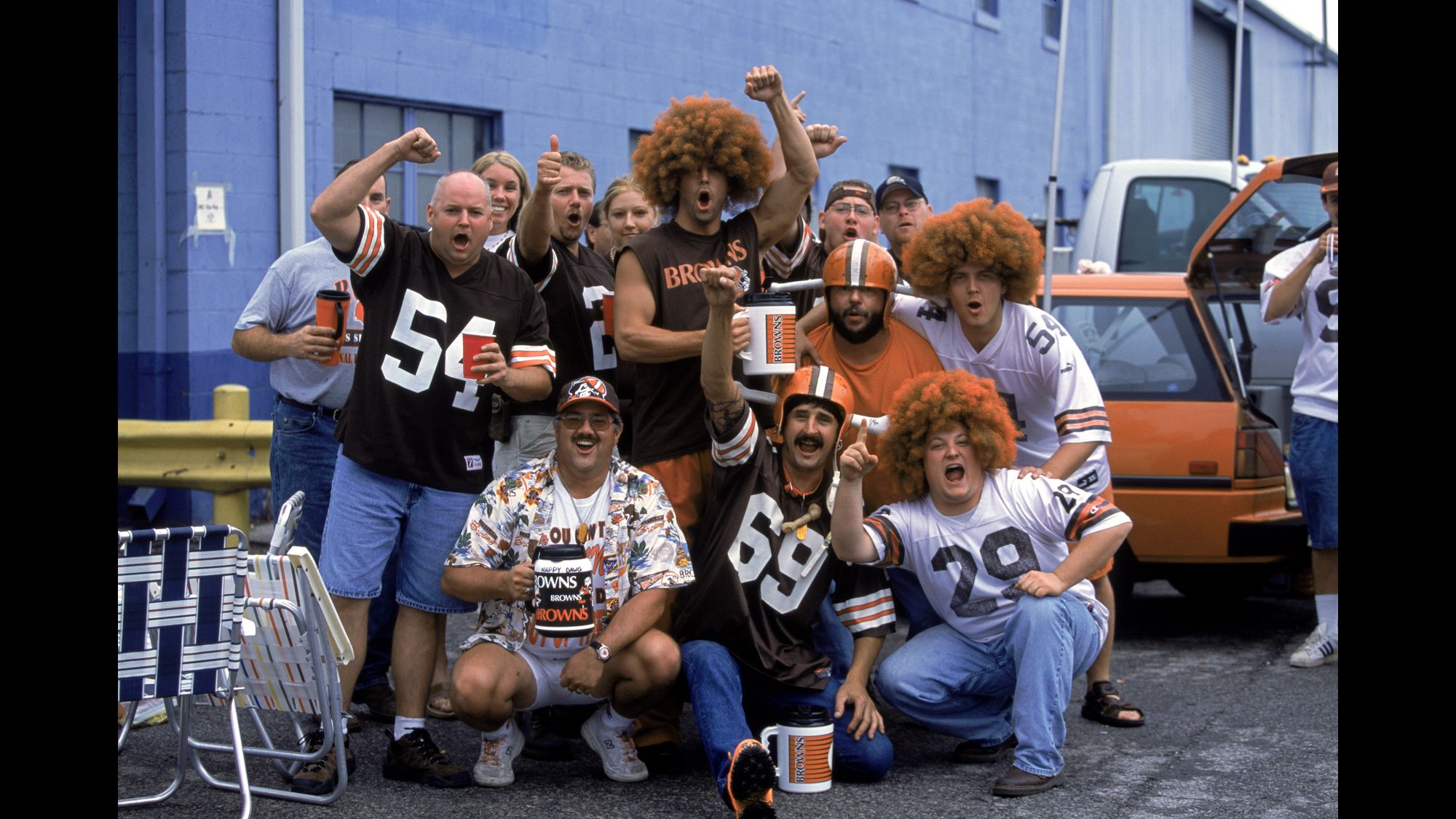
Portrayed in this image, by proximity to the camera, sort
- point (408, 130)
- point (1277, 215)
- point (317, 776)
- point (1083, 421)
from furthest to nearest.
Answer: point (408, 130) → point (1277, 215) → point (1083, 421) → point (317, 776)

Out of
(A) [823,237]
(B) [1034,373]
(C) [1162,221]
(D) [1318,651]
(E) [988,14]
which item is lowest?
(D) [1318,651]

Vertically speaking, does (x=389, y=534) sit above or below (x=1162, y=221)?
below

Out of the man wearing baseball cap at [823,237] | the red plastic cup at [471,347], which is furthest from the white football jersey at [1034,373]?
the red plastic cup at [471,347]

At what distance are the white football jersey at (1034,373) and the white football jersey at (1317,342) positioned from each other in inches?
56.8

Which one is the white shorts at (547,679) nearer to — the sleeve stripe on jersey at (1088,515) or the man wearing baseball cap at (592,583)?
the man wearing baseball cap at (592,583)

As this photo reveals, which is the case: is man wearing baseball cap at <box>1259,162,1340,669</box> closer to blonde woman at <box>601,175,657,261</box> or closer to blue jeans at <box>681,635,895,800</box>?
blue jeans at <box>681,635,895,800</box>

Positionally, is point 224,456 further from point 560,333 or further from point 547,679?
point 547,679

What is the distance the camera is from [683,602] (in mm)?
4832

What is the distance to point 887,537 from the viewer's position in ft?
15.9

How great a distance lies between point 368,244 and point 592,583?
129 cm

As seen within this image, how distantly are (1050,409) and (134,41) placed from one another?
22.4ft

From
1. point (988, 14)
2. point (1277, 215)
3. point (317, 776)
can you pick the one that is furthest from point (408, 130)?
point (988, 14)

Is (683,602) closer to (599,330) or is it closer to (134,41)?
(599,330)

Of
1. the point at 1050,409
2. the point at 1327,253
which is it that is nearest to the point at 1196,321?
the point at 1327,253
